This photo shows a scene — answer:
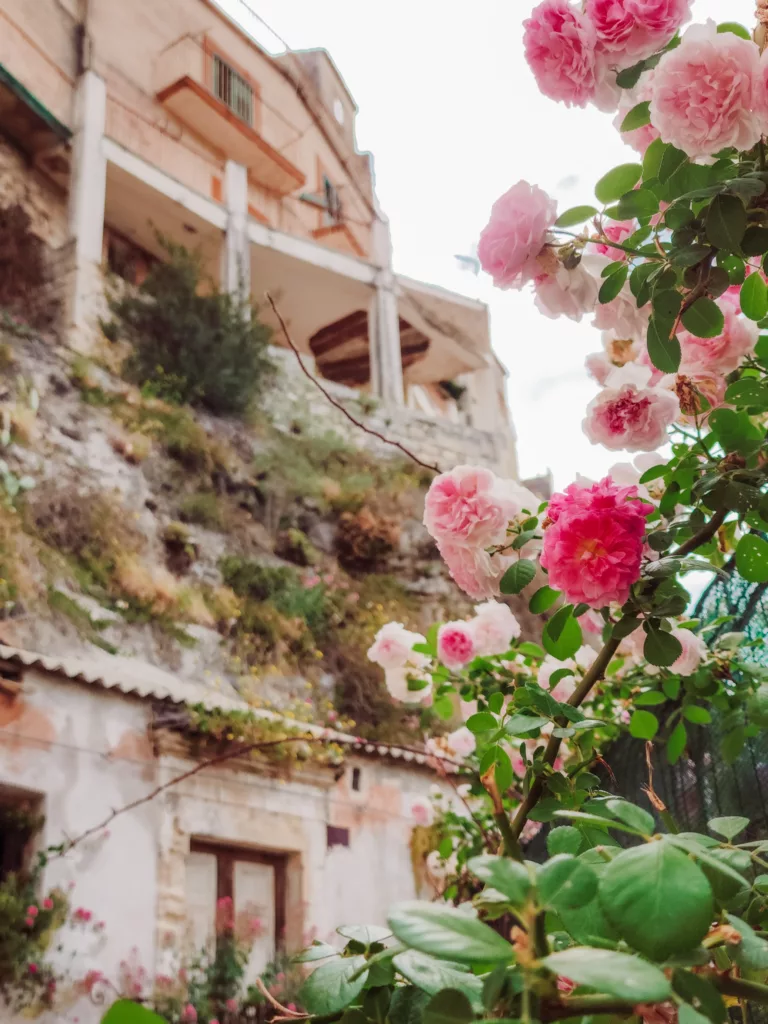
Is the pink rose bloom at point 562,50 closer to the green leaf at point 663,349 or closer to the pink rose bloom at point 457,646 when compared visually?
the green leaf at point 663,349

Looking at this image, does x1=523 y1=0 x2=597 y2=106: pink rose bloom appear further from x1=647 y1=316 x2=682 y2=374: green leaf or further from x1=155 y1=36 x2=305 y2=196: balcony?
x1=155 y1=36 x2=305 y2=196: balcony

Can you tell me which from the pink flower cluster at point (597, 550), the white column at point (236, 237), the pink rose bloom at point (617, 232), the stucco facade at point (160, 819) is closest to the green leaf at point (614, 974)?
the pink flower cluster at point (597, 550)

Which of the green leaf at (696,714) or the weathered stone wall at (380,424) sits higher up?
the weathered stone wall at (380,424)

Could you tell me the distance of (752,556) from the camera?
0.93 m

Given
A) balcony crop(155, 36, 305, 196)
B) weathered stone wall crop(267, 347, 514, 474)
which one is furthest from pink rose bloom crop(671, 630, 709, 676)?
balcony crop(155, 36, 305, 196)

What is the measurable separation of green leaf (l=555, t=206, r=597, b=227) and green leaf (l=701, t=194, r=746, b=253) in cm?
14

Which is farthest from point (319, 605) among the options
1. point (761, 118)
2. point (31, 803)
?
point (761, 118)

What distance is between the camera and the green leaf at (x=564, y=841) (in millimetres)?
581

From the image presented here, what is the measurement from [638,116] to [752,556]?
0.44 metres

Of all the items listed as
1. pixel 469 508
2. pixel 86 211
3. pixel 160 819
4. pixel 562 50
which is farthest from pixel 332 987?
pixel 86 211

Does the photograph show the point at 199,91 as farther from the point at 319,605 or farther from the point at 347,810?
the point at 347,810

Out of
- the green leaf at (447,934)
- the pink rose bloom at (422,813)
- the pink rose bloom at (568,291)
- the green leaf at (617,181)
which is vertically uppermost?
the green leaf at (617,181)

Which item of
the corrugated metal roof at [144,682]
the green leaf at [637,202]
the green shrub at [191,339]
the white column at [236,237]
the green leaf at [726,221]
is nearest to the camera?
the green leaf at [726,221]

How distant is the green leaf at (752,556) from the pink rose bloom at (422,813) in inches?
115
